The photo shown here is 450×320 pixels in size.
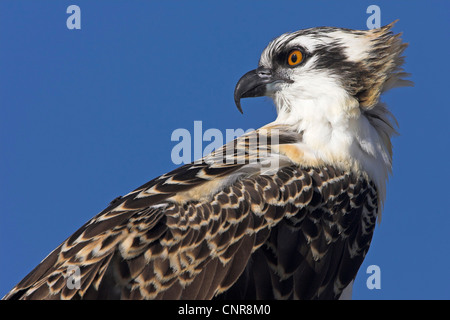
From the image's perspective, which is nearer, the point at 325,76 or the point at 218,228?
the point at 218,228

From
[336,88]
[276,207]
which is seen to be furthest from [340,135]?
[276,207]

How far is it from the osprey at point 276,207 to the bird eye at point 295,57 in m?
0.01

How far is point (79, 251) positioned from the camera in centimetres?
620

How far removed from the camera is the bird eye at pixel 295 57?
8.07 metres

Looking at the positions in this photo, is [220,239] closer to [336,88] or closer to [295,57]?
[336,88]

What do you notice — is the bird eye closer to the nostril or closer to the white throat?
the nostril

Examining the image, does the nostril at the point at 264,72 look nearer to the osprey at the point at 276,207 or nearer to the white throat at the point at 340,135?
the osprey at the point at 276,207

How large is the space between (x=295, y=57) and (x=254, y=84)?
55cm

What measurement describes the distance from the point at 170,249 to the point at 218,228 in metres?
0.45

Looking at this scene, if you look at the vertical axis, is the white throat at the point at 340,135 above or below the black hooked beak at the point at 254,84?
below

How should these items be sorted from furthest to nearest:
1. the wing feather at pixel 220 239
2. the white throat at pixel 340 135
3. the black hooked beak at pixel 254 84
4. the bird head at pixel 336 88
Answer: the black hooked beak at pixel 254 84, the bird head at pixel 336 88, the white throat at pixel 340 135, the wing feather at pixel 220 239

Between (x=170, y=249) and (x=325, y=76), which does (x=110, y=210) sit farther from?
(x=325, y=76)

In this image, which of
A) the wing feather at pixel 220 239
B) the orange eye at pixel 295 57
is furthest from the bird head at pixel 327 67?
the wing feather at pixel 220 239
